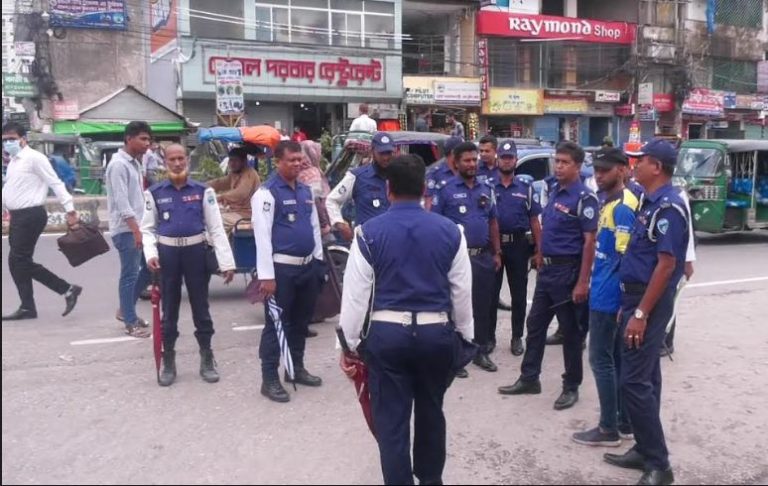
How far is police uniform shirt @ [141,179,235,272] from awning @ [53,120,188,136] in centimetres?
2042

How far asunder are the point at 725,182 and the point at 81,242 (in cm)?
1098

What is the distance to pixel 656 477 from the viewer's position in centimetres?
430

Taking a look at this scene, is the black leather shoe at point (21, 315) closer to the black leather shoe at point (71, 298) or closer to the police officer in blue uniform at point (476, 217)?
the black leather shoe at point (71, 298)

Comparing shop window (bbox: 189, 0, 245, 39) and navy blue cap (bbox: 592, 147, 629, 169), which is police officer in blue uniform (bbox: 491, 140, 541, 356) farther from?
shop window (bbox: 189, 0, 245, 39)

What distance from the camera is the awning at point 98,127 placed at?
2558 cm

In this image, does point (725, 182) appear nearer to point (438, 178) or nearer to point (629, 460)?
point (438, 178)

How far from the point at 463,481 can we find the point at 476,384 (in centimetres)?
174

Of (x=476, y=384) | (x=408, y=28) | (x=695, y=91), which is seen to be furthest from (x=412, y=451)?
(x=695, y=91)

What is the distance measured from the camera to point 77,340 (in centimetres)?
721

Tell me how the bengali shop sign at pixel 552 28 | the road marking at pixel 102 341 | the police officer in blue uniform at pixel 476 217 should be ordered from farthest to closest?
1. the bengali shop sign at pixel 552 28
2. the road marking at pixel 102 341
3. the police officer in blue uniform at pixel 476 217

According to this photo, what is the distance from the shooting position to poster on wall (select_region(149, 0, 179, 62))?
2644 cm

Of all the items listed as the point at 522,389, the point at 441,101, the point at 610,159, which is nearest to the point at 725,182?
the point at 522,389

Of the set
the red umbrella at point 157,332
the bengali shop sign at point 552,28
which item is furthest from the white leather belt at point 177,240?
the bengali shop sign at point 552,28

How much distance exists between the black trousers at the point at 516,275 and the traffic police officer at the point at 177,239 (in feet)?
7.47
